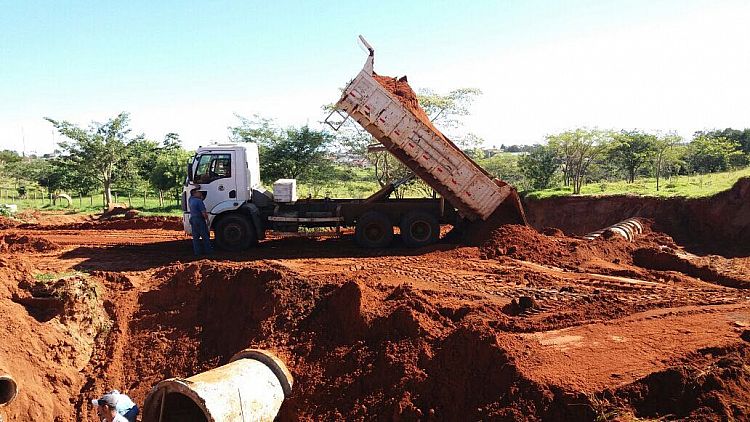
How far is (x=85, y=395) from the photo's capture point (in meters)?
7.71

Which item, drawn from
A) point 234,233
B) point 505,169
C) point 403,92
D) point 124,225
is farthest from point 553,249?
point 505,169

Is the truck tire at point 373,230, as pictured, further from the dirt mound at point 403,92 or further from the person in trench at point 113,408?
the person in trench at point 113,408

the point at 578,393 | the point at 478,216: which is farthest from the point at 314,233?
the point at 578,393

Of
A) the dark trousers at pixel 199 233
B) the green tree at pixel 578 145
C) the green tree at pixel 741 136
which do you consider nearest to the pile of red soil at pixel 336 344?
the dark trousers at pixel 199 233

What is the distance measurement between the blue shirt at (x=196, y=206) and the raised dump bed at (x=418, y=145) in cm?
383

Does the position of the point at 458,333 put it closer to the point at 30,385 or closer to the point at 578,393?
the point at 578,393

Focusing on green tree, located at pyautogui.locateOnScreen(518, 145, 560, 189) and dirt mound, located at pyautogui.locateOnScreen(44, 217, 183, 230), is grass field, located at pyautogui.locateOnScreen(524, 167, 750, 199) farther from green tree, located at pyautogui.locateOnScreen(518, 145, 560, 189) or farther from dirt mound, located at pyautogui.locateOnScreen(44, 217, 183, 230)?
dirt mound, located at pyautogui.locateOnScreen(44, 217, 183, 230)

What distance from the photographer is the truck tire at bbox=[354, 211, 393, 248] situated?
12281 mm

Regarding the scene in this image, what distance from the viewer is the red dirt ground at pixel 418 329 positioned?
221 inches

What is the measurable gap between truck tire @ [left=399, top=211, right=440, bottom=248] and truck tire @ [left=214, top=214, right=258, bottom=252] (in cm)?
373

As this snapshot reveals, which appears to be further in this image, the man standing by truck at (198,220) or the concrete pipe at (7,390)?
the man standing by truck at (198,220)

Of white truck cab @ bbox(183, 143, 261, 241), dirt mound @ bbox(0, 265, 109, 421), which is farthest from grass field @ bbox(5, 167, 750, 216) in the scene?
dirt mound @ bbox(0, 265, 109, 421)

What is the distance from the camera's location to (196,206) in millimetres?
11578

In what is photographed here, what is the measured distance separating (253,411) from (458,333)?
283 cm
